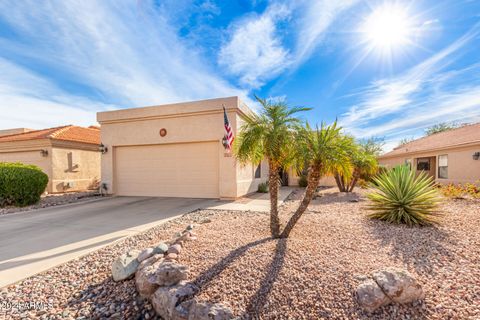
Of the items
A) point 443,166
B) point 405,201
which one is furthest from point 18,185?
point 443,166

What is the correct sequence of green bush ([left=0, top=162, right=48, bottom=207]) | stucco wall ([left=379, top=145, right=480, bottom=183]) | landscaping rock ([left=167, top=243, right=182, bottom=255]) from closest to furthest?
landscaping rock ([left=167, top=243, right=182, bottom=255]) < green bush ([left=0, top=162, right=48, bottom=207]) < stucco wall ([left=379, top=145, right=480, bottom=183])

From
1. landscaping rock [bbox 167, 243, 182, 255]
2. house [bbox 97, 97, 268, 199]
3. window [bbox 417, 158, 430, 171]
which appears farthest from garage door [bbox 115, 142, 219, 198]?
window [bbox 417, 158, 430, 171]

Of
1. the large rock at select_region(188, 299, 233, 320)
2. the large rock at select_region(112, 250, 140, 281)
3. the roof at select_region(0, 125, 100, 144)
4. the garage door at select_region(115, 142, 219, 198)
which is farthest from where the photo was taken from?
the roof at select_region(0, 125, 100, 144)

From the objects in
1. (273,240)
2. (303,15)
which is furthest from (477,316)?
(303,15)

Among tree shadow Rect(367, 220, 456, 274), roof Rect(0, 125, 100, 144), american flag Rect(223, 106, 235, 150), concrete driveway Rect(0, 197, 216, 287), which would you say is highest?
roof Rect(0, 125, 100, 144)

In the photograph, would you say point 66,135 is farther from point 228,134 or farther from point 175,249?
point 175,249

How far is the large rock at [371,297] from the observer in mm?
2271

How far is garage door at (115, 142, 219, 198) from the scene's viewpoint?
33.2 ft

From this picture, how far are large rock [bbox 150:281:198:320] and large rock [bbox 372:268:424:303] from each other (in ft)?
7.52

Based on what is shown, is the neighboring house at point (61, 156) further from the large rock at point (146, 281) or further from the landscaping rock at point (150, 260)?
the large rock at point (146, 281)

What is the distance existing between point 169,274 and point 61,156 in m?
14.6

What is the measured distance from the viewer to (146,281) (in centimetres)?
275

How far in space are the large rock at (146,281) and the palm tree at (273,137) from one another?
2267mm

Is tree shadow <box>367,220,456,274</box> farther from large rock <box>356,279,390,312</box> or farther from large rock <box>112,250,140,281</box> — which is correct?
large rock <box>112,250,140,281</box>
